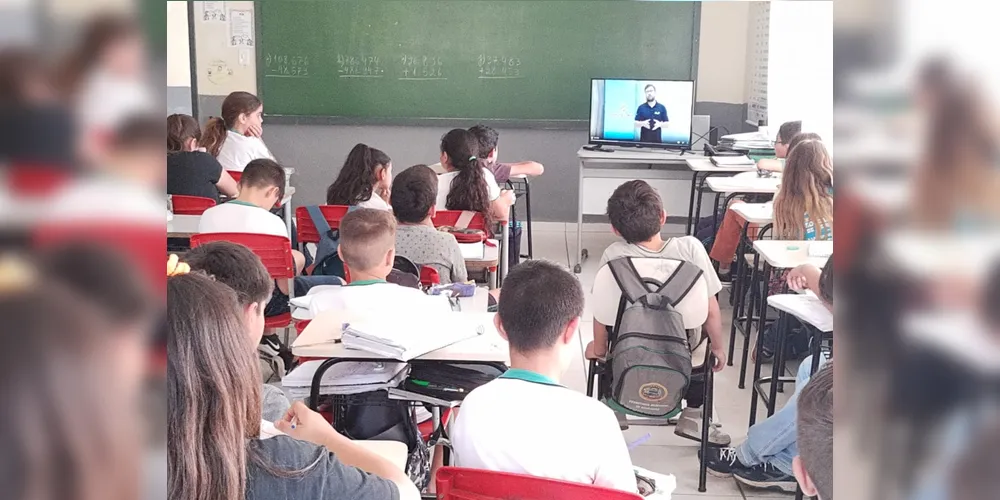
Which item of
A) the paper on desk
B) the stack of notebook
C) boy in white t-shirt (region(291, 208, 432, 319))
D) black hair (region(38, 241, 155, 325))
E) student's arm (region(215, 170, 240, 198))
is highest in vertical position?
black hair (region(38, 241, 155, 325))

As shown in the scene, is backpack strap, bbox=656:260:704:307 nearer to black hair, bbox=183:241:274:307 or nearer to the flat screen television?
black hair, bbox=183:241:274:307

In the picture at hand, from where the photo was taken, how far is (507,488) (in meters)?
1.32

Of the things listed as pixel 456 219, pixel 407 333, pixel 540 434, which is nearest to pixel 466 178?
pixel 456 219

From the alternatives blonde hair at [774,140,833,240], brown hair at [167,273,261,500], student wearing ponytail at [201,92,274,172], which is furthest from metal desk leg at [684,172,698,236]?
brown hair at [167,273,261,500]

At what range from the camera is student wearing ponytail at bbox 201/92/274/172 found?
4980 millimetres

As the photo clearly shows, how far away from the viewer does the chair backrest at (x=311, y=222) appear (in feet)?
11.9

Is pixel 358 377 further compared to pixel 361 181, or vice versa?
pixel 361 181

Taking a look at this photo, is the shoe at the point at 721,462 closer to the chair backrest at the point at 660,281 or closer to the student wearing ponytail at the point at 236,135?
the chair backrest at the point at 660,281

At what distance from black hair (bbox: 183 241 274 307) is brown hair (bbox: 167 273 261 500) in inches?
30.0

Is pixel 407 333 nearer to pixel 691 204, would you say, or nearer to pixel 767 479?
pixel 767 479

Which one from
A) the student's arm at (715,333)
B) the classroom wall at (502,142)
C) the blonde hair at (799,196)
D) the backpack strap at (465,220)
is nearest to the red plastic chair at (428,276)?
the backpack strap at (465,220)

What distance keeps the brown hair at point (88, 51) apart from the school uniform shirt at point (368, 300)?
2105 millimetres

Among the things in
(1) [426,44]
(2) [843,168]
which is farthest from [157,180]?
(1) [426,44]

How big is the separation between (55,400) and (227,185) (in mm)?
4356
